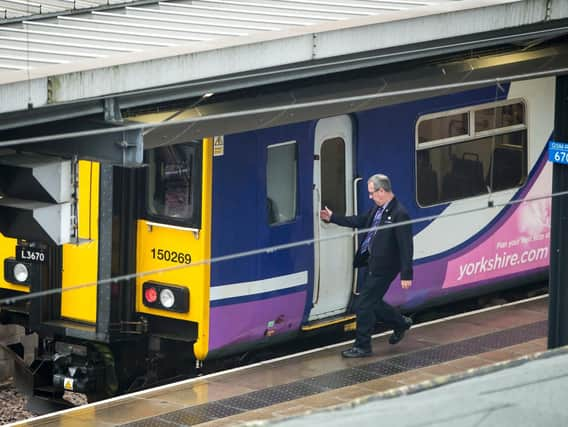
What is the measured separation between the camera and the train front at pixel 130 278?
11.6 meters

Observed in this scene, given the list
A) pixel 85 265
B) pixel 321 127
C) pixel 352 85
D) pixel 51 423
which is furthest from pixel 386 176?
pixel 51 423

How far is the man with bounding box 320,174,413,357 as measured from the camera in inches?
460

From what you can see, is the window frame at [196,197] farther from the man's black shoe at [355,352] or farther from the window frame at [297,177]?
the man's black shoe at [355,352]

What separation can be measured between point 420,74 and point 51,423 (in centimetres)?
403

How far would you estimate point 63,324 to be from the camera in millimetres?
12031

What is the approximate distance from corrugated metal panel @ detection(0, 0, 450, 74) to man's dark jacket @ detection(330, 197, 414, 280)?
1.68 m

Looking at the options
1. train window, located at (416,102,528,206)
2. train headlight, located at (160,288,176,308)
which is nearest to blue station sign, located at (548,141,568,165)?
train window, located at (416,102,528,206)

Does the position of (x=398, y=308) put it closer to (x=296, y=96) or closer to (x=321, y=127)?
(x=321, y=127)

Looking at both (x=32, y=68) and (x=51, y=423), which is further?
(x=51, y=423)

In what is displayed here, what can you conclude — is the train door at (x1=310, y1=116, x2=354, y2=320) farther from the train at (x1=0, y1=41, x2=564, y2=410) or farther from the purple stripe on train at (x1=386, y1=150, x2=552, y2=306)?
the purple stripe on train at (x1=386, y1=150, x2=552, y2=306)

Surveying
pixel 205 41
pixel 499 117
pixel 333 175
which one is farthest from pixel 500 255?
pixel 205 41

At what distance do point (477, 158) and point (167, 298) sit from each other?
11.7ft

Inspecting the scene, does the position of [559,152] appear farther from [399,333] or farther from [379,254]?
[399,333]

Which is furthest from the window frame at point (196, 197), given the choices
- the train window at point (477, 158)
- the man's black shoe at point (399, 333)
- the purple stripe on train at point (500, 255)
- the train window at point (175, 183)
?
the train window at point (477, 158)
